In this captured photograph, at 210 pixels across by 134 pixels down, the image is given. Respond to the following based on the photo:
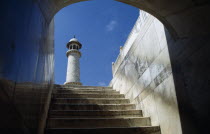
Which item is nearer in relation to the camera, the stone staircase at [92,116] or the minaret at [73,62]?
the stone staircase at [92,116]

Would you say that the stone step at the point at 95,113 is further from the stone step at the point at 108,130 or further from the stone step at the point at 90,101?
the stone step at the point at 108,130

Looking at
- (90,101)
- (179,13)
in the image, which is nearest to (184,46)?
(179,13)

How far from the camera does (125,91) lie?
5.26 meters

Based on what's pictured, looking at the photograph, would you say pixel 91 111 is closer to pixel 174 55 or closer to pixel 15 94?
pixel 174 55

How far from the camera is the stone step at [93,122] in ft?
10.8

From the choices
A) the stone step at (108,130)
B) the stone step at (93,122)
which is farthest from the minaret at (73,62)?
the stone step at (108,130)

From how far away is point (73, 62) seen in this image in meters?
16.3

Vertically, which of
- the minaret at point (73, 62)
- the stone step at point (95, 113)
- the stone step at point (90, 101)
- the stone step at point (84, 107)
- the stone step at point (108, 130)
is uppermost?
the minaret at point (73, 62)

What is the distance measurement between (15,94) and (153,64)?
281 centimetres

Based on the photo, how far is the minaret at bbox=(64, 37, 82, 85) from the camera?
15.6 metres

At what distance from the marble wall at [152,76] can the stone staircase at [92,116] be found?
261 mm

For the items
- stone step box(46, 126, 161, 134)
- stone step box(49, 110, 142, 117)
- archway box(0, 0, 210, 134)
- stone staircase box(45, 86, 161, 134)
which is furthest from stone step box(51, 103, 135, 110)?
archway box(0, 0, 210, 134)

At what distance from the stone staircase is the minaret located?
1015 cm

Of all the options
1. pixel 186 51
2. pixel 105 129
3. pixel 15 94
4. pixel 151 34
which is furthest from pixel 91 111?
pixel 15 94
